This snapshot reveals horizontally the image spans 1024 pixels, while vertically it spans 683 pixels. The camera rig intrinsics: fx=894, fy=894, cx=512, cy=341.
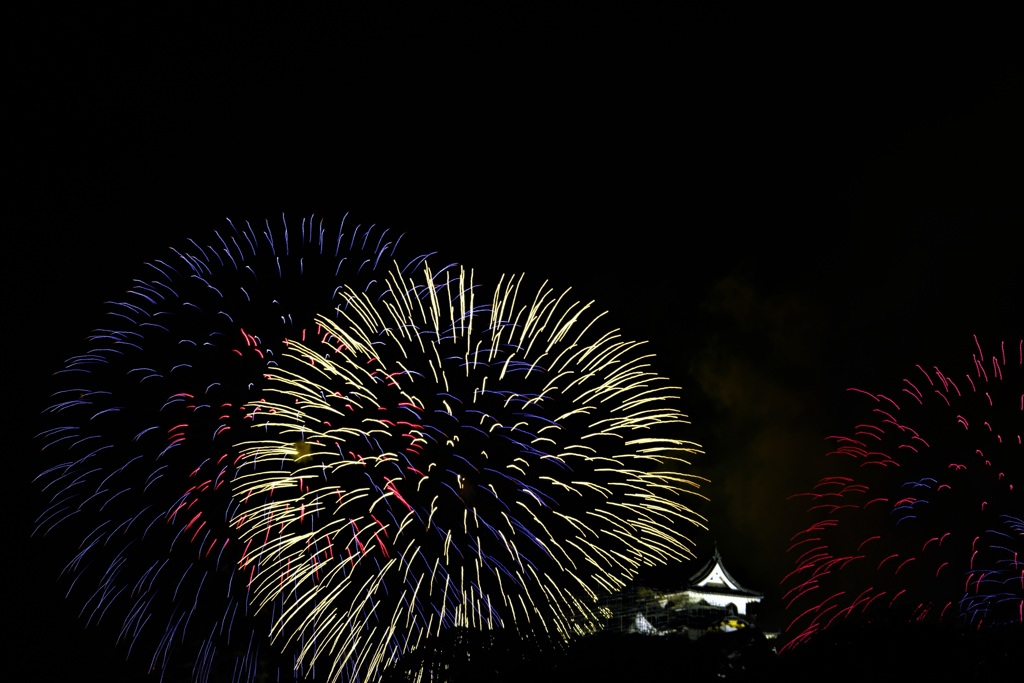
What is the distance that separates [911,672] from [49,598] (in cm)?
3375

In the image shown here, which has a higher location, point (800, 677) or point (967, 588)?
point (800, 677)

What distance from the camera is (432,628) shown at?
18062 millimetres

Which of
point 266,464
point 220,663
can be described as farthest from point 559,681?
point 220,663

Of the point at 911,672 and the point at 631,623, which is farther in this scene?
the point at 631,623

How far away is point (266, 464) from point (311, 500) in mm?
1627

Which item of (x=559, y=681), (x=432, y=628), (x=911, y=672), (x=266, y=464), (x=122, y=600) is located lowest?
(x=122, y=600)

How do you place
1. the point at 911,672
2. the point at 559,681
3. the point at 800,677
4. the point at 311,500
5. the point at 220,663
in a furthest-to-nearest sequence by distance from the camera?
1. the point at 220,663
2. the point at 311,500
3. the point at 559,681
4. the point at 800,677
5. the point at 911,672

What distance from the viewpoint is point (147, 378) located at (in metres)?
18.8

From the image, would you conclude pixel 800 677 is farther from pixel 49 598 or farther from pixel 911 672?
pixel 49 598

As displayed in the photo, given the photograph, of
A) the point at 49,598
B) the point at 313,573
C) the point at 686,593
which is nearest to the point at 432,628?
the point at 313,573

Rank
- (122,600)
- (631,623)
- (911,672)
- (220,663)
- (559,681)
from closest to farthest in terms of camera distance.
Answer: (911,672) < (559,681) < (220,663) < (122,600) < (631,623)

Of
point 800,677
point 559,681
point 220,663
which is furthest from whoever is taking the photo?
point 220,663

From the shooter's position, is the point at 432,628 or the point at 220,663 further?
the point at 220,663

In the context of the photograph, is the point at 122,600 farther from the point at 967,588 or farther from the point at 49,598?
the point at 967,588
